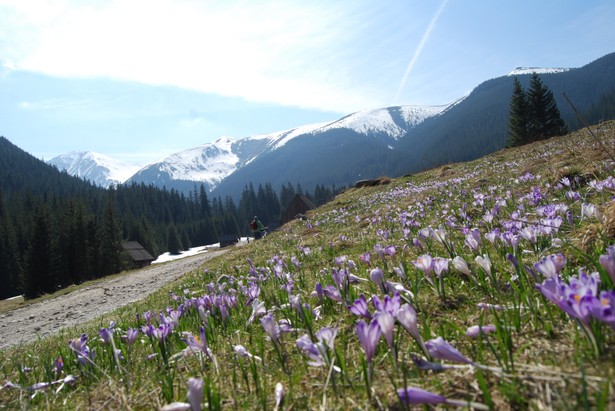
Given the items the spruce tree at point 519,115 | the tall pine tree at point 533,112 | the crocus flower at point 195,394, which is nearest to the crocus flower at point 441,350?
the crocus flower at point 195,394

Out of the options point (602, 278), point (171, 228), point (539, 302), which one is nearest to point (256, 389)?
point (539, 302)

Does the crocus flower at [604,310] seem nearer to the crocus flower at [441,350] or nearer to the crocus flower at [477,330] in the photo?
the crocus flower at [441,350]

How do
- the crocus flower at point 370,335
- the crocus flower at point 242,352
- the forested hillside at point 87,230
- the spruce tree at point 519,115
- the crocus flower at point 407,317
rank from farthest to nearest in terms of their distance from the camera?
the forested hillside at point 87,230, the spruce tree at point 519,115, the crocus flower at point 242,352, the crocus flower at point 407,317, the crocus flower at point 370,335

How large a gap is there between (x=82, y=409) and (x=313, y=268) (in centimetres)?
404

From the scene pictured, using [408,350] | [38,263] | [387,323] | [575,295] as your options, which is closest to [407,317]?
[387,323]

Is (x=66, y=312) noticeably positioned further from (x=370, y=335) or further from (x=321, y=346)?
(x=370, y=335)

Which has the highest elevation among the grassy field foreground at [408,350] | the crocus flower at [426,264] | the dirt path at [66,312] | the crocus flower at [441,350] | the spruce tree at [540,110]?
the spruce tree at [540,110]

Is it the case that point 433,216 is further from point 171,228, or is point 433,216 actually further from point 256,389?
point 171,228

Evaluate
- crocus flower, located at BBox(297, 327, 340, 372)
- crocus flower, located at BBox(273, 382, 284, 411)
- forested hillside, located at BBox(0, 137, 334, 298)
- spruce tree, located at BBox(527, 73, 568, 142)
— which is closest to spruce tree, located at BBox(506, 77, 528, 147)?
spruce tree, located at BBox(527, 73, 568, 142)

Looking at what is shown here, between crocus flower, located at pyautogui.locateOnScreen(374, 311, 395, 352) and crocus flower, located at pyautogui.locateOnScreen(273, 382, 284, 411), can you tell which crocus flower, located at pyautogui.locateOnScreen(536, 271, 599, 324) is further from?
crocus flower, located at pyautogui.locateOnScreen(273, 382, 284, 411)

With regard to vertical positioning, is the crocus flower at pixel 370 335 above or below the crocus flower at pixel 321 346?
above

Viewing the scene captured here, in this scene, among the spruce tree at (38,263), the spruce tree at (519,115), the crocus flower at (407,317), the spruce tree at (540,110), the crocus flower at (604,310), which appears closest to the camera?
the crocus flower at (604,310)

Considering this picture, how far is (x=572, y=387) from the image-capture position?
1.17 m

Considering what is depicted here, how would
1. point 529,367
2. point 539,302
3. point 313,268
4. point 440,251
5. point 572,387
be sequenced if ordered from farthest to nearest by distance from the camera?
point 313,268
point 440,251
point 539,302
point 529,367
point 572,387
